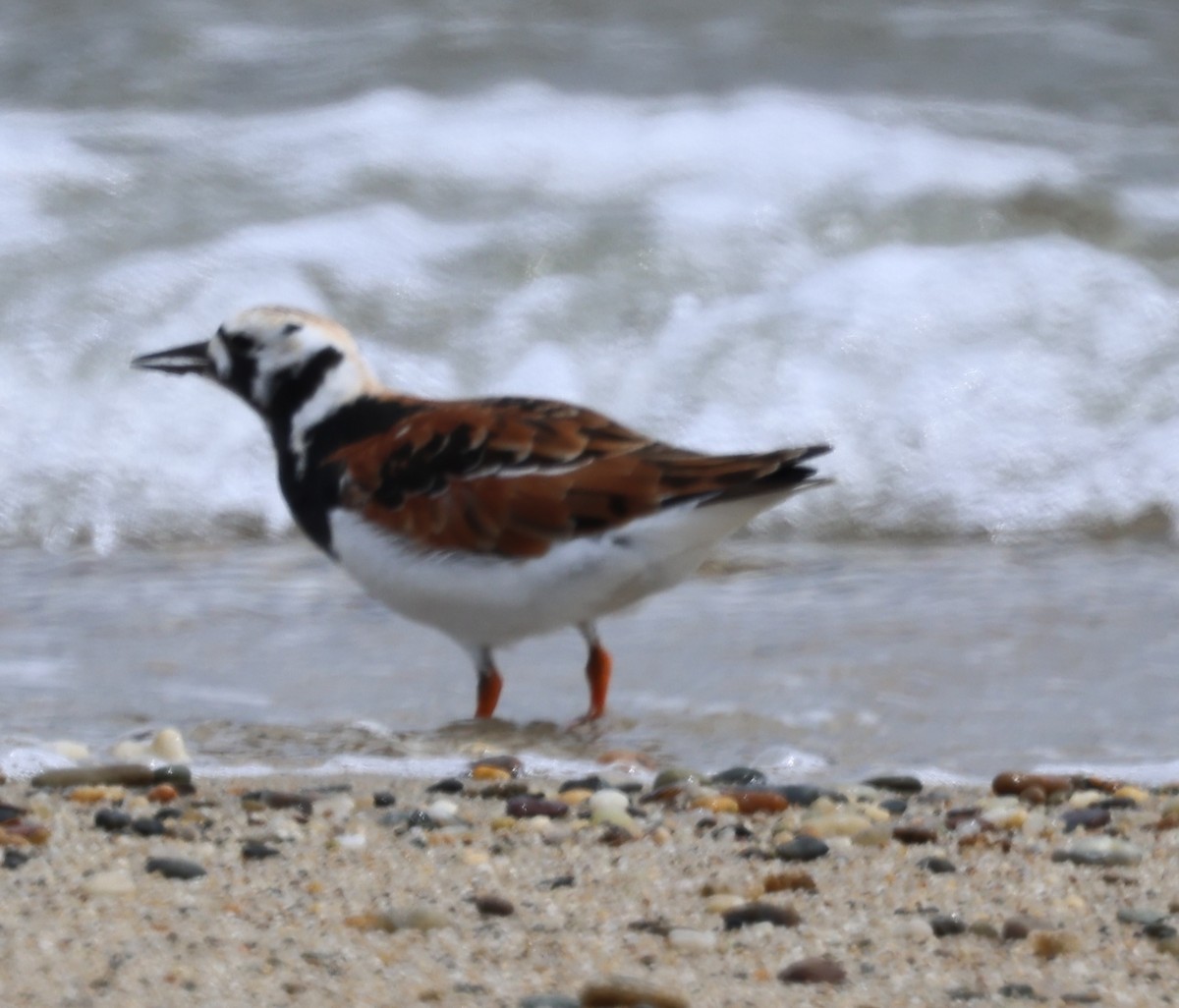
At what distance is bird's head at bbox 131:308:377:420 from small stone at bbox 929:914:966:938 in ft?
7.98

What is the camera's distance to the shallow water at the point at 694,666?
4332 mm

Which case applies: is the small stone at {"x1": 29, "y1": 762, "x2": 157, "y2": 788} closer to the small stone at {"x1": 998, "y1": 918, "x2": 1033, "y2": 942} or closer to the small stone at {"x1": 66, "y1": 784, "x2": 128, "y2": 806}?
the small stone at {"x1": 66, "y1": 784, "x2": 128, "y2": 806}

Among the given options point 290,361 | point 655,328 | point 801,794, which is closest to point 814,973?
point 801,794

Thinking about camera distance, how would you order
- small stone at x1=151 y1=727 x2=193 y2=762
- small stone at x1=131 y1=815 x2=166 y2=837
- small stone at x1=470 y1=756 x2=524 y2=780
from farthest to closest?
small stone at x1=151 y1=727 x2=193 y2=762, small stone at x1=470 y1=756 x2=524 y2=780, small stone at x1=131 y1=815 x2=166 y2=837

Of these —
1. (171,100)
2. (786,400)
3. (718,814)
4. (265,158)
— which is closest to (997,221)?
(786,400)

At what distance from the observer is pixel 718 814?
3.51 metres

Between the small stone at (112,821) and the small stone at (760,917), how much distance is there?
0.99 meters

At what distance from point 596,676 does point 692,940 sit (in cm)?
190

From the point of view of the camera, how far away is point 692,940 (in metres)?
2.73

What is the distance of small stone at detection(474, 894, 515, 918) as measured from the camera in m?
2.86

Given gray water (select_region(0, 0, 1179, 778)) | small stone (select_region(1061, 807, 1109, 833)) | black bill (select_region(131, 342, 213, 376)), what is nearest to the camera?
small stone (select_region(1061, 807, 1109, 833))

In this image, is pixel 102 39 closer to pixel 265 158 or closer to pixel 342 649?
pixel 265 158

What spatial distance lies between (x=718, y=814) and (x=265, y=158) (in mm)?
6747

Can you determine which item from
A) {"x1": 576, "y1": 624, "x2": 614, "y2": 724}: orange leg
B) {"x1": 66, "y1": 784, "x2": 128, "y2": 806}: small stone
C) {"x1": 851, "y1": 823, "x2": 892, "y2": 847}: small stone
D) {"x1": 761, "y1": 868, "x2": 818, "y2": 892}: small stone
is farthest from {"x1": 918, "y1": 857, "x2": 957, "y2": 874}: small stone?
{"x1": 576, "y1": 624, "x2": 614, "y2": 724}: orange leg
